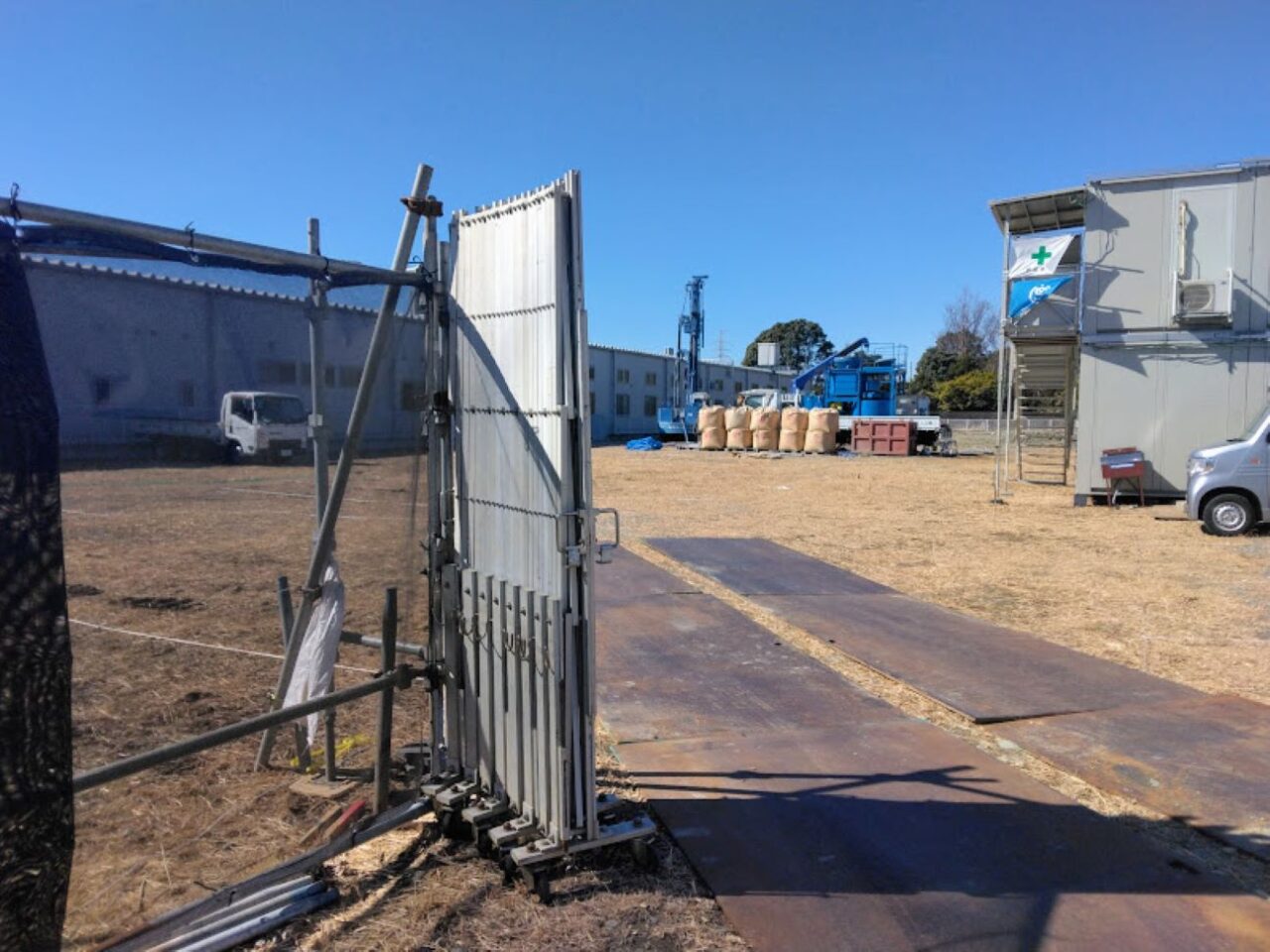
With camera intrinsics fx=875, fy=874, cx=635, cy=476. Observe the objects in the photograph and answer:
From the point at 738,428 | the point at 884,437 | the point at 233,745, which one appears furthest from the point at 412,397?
the point at 738,428

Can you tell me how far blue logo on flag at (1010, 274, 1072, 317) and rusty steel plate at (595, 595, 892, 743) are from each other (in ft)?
42.4

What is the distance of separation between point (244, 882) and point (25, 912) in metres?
1.36

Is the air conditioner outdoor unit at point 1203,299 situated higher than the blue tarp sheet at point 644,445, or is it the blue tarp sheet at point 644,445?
the air conditioner outdoor unit at point 1203,299

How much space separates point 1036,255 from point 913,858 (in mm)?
16499

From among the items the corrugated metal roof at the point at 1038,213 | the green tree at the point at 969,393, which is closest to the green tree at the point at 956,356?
the green tree at the point at 969,393

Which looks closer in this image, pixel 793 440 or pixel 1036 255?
pixel 1036 255

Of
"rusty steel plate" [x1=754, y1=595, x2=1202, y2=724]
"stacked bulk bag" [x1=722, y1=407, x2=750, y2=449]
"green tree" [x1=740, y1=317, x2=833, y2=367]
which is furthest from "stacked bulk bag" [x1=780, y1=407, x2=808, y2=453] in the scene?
"green tree" [x1=740, y1=317, x2=833, y2=367]

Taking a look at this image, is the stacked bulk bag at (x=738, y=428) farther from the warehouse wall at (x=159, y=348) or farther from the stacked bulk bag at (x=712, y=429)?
the warehouse wall at (x=159, y=348)

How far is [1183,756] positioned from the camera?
4535 mm

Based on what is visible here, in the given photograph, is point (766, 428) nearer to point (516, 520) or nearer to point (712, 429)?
point (712, 429)

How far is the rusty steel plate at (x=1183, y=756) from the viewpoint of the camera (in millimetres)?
3896

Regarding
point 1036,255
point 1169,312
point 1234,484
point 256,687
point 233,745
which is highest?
point 1036,255

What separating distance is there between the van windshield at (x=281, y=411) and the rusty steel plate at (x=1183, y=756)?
401 cm

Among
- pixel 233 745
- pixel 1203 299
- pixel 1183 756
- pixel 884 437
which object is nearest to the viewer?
pixel 233 745
